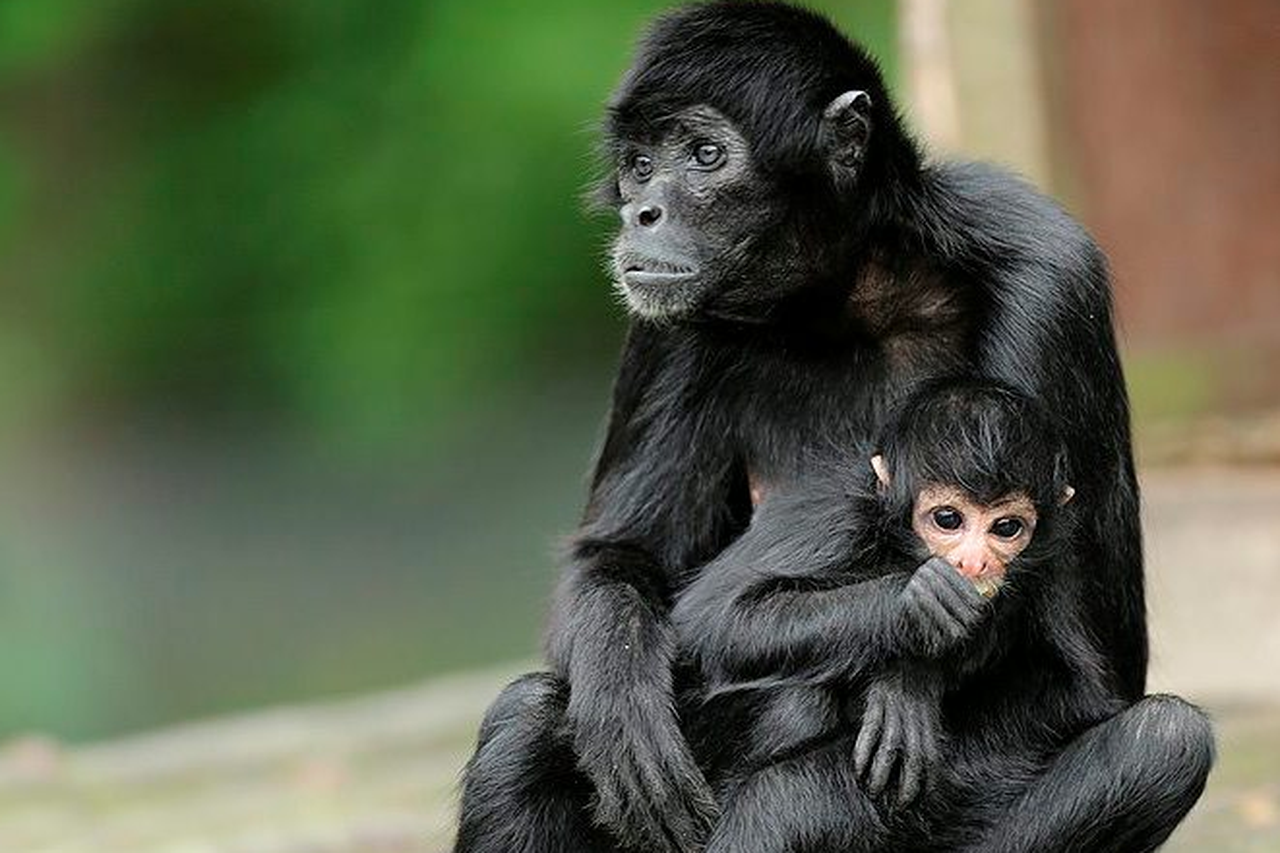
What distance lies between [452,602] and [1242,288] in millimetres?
8085

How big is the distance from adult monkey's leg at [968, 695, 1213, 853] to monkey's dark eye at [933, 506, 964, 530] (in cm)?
66

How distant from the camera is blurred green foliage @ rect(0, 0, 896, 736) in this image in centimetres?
1686

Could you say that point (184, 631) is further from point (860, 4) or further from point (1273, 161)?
point (1273, 161)

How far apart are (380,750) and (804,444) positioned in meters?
4.89

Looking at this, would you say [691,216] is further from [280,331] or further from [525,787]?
[280,331]

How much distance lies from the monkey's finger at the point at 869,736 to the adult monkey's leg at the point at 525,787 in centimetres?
76

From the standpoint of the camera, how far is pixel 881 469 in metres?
6.61

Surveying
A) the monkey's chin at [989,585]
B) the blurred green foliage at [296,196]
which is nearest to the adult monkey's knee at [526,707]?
the monkey's chin at [989,585]

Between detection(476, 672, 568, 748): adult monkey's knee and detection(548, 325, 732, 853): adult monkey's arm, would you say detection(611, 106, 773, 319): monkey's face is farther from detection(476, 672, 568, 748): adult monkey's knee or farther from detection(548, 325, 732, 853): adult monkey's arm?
detection(476, 672, 568, 748): adult monkey's knee

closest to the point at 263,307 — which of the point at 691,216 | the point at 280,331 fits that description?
the point at 280,331

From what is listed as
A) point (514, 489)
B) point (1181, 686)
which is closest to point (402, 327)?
point (514, 489)

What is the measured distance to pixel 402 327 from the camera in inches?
674

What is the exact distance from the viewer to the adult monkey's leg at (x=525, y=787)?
6.54 metres

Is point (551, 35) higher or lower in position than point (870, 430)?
higher
